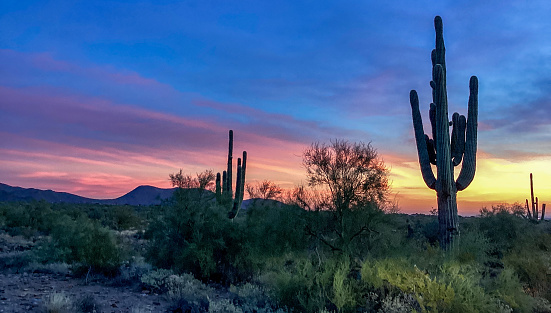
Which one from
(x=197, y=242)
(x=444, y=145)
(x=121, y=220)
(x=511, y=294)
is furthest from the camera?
(x=121, y=220)

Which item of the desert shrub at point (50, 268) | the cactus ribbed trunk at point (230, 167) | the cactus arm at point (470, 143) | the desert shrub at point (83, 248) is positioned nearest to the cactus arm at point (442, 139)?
the cactus arm at point (470, 143)

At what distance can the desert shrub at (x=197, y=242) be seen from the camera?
1545 cm

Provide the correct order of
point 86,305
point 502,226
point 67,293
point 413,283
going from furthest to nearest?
point 502,226 → point 67,293 → point 86,305 → point 413,283

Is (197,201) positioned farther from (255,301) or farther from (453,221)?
(453,221)

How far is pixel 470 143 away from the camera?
50.8 ft

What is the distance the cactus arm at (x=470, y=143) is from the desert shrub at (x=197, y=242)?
820 centimetres

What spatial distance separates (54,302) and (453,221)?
12251mm

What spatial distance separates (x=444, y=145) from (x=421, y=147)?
118cm

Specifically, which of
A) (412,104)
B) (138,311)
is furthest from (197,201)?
(412,104)

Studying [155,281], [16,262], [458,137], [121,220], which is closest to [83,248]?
[16,262]

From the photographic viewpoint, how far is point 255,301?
10617 millimetres

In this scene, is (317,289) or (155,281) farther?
(155,281)

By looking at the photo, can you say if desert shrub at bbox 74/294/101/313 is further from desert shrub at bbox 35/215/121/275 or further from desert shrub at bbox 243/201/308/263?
desert shrub at bbox 243/201/308/263

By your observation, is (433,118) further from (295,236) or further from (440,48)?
(295,236)
